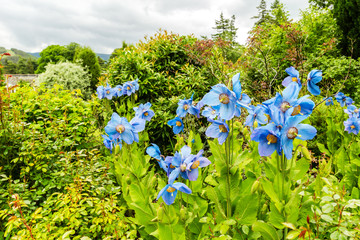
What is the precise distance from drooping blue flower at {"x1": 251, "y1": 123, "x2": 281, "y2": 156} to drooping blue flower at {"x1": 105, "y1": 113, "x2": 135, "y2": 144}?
0.97 m

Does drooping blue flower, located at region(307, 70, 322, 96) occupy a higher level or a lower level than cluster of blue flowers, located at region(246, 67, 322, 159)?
higher

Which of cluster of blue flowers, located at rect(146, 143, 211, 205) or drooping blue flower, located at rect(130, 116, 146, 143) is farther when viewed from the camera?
drooping blue flower, located at rect(130, 116, 146, 143)

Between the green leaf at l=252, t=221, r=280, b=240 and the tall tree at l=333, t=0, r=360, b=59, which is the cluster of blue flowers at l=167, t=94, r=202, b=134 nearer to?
the green leaf at l=252, t=221, r=280, b=240

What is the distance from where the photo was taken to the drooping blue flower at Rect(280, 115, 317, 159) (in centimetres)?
90

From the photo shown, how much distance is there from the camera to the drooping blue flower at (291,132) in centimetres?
90

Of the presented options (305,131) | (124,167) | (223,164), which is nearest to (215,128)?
(223,164)

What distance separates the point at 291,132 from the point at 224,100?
12.9 inches

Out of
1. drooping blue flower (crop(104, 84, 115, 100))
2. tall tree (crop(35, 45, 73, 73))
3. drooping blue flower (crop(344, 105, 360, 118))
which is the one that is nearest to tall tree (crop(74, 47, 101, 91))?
drooping blue flower (crop(104, 84, 115, 100))

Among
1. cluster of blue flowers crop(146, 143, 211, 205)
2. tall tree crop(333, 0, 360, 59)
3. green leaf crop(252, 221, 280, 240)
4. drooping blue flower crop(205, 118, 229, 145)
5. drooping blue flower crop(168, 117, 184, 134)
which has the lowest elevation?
green leaf crop(252, 221, 280, 240)

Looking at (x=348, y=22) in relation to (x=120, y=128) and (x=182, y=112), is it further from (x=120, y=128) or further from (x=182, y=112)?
(x=120, y=128)

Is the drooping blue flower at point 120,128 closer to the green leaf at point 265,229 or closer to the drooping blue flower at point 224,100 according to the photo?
the drooping blue flower at point 224,100

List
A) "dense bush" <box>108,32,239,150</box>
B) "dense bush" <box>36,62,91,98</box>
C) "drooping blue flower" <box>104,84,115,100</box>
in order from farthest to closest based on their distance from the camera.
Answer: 1. "dense bush" <box>36,62,91,98</box>
2. "dense bush" <box>108,32,239,150</box>
3. "drooping blue flower" <box>104,84,115,100</box>

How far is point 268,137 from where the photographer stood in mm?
955

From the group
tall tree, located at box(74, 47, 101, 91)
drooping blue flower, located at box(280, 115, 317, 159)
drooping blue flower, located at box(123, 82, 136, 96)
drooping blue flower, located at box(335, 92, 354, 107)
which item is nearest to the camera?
drooping blue flower, located at box(280, 115, 317, 159)
